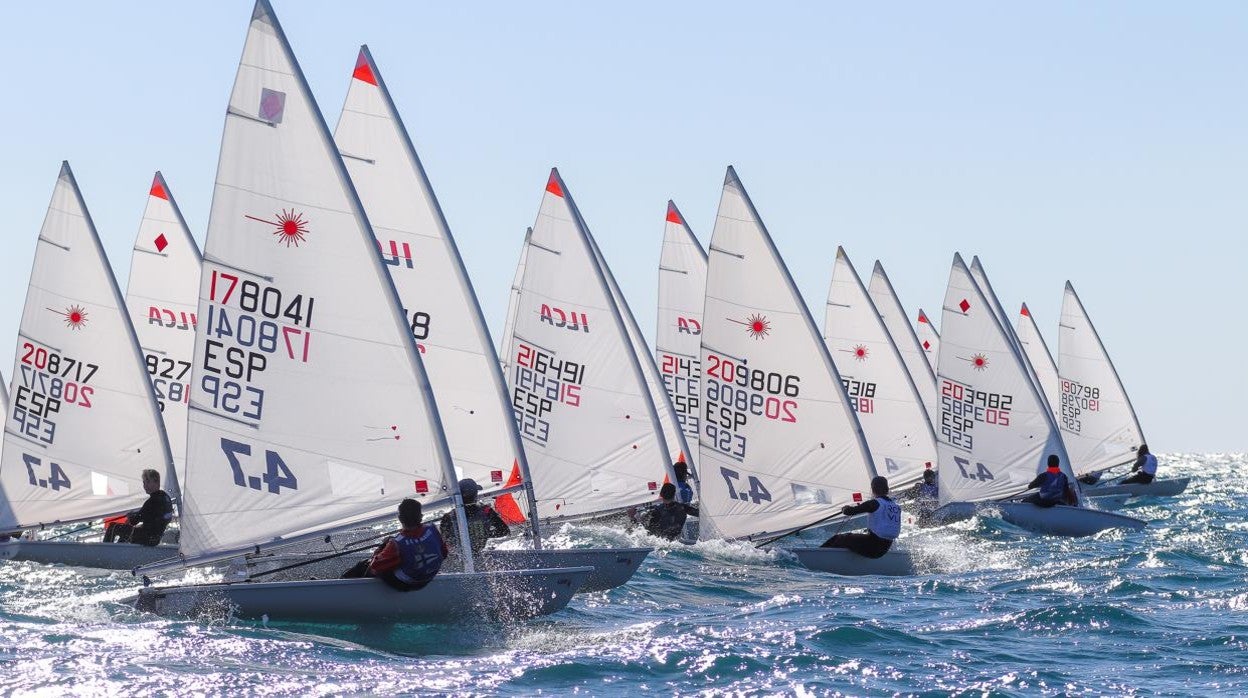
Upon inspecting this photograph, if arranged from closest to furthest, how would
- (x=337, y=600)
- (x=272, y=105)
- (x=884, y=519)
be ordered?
1. (x=337, y=600)
2. (x=272, y=105)
3. (x=884, y=519)

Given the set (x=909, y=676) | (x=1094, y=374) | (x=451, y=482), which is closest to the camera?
(x=909, y=676)

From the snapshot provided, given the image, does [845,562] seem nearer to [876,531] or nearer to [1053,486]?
[876,531]

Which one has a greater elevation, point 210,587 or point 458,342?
point 458,342

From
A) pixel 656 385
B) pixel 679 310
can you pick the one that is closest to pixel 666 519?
pixel 656 385

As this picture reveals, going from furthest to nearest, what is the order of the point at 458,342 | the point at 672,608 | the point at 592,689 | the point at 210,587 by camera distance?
the point at 458,342, the point at 672,608, the point at 210,587, the point at 592,689

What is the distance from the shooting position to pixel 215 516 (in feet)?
49.5

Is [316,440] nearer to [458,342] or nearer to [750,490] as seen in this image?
[458,342]

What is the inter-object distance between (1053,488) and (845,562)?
8.06m

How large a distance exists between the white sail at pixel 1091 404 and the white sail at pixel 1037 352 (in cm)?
396

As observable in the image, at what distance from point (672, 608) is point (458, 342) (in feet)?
13.4

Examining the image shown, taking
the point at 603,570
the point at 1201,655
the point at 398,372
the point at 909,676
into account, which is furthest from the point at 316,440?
the point at 1201,655

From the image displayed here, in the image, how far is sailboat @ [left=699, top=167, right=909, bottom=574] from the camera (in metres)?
22.3

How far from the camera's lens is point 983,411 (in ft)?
94.6

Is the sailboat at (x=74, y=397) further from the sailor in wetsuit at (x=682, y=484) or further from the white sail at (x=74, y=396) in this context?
the sailor in wetsuit at (x=682, y=484)
